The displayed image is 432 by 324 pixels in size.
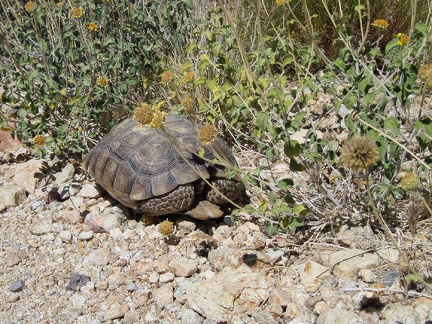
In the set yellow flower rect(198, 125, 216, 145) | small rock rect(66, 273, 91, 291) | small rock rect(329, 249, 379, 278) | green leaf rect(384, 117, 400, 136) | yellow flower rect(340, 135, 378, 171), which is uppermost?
yellow flower rect(340, 135, 378, 171)

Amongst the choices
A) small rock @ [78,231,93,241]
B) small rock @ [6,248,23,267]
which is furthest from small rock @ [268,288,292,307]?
small rock @ [6,248,23,267]

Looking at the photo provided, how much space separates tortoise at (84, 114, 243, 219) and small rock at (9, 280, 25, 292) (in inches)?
34.3

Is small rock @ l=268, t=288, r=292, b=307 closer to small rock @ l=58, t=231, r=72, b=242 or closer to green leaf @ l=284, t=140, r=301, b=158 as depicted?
green leaf @ l=284, t=140, r=301, b=158

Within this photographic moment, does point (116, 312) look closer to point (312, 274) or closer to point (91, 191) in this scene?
point (312, 274)

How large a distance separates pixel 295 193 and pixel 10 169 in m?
2.72

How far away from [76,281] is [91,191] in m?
1.02

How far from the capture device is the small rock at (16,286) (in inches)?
140

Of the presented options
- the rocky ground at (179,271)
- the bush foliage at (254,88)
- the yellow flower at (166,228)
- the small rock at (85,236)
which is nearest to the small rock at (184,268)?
the rocky ground at (179,271)

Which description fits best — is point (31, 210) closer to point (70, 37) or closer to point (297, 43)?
point (70, 37)

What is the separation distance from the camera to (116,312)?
3217 mm

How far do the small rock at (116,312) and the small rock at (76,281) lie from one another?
365 mm

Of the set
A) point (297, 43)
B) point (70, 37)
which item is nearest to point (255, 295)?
point (70, 37)

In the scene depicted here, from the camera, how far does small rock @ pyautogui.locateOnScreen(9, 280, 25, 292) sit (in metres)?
3.55

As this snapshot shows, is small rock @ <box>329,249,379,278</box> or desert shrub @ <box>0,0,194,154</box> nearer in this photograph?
small rock @ <box>329,249,379,278</box>
